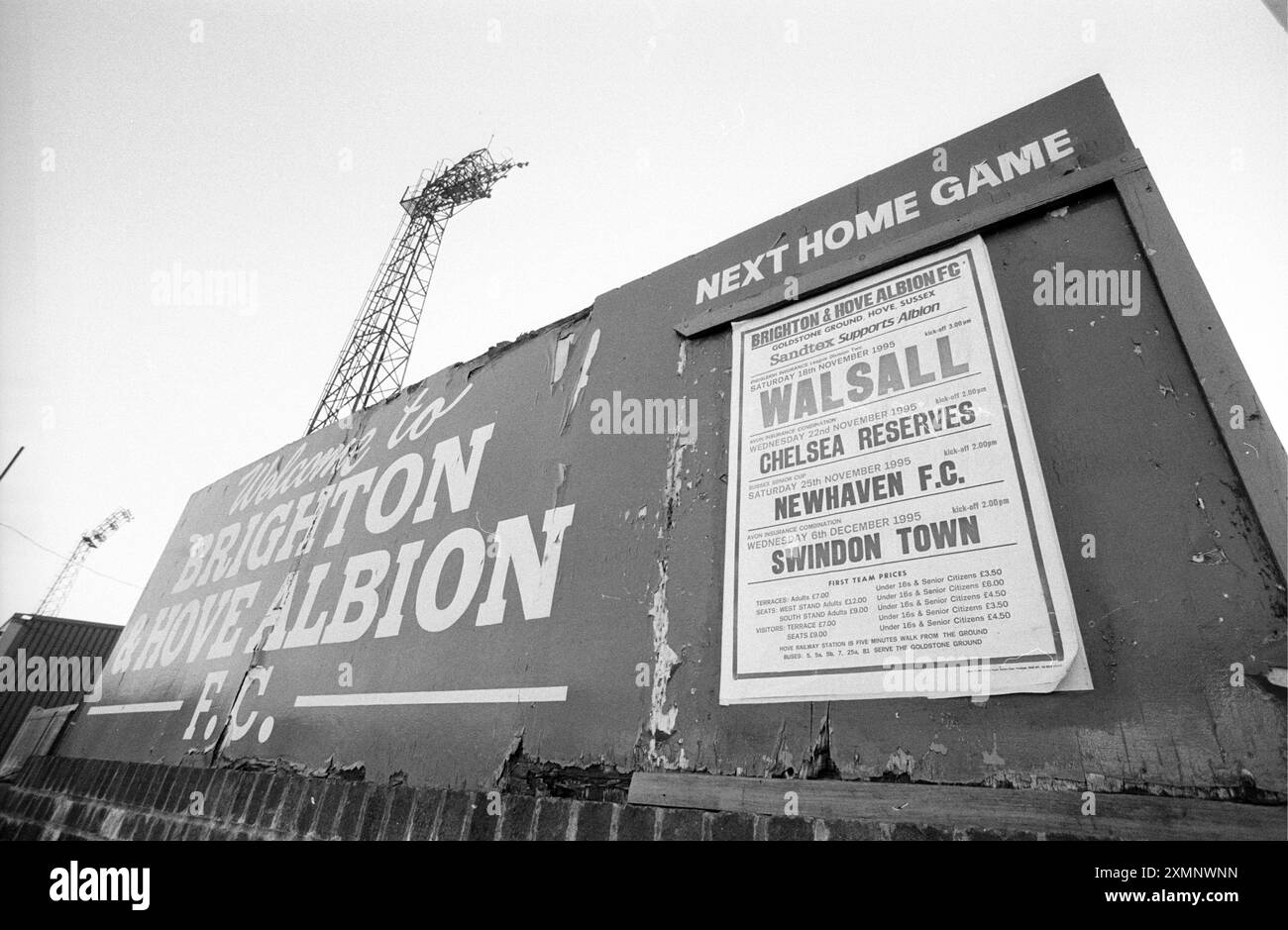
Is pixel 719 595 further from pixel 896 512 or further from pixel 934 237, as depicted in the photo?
pixel 934 237

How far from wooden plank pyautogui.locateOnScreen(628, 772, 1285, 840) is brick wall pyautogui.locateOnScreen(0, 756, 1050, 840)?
3cm

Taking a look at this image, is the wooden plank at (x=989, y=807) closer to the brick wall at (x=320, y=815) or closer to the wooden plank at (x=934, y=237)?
the brick wall at (x=320, y=815)

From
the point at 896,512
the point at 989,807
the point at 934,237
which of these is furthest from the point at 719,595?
the point at 934,237

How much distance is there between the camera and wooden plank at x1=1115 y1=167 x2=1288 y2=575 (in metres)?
1.42

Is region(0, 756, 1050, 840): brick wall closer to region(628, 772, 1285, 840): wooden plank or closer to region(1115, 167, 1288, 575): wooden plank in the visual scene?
region(628, 772, 1285, 840): wooden plank

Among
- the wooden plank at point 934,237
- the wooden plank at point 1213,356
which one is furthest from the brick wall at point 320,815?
the wooden plank at point 934,237

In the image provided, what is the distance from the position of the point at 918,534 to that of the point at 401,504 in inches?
112

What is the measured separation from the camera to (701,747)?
6.19 feet

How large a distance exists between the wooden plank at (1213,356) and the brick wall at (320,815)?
938 mm

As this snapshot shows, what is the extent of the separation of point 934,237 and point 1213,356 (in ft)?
2.97

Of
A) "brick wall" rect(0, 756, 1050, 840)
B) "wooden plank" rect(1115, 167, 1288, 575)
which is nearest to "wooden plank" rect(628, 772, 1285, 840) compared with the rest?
"brick wall" rect(0, 756, 1050, 840)
